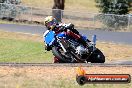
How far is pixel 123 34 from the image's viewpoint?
3447cm

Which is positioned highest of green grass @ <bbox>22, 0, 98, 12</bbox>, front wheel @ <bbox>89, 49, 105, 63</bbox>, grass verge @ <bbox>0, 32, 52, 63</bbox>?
front wheel @ <bbox>89, 49, 105, 63</bbox>

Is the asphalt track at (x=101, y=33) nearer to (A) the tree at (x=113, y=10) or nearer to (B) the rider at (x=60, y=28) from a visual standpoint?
(A) the tree at (x=113, y=10)

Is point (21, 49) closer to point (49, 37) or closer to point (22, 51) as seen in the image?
point (22, 51)

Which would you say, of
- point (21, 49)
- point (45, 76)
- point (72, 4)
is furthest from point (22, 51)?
point (72, 4)

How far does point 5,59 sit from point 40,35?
A: 10452 millimetres

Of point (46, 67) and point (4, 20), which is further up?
point (46, 67)

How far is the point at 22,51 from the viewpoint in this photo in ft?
82.2

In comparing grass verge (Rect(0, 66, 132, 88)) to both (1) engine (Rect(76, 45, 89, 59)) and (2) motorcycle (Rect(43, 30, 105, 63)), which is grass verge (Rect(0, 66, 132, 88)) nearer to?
(2) motorcycle (Rect(43, 30, 105, 63))

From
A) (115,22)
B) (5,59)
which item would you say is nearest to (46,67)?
(5,59)

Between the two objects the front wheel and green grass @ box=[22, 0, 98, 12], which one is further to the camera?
green grass @ box=[22, 0, 98, 12]

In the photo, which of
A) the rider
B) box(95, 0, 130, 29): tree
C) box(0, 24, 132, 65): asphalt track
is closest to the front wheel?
the rider

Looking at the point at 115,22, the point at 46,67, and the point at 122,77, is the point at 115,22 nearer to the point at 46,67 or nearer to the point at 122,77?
the point at 46,67

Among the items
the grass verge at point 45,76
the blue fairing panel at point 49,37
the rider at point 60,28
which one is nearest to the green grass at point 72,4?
the rider at point 60,28

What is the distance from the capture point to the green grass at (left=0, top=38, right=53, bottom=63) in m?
22.6
